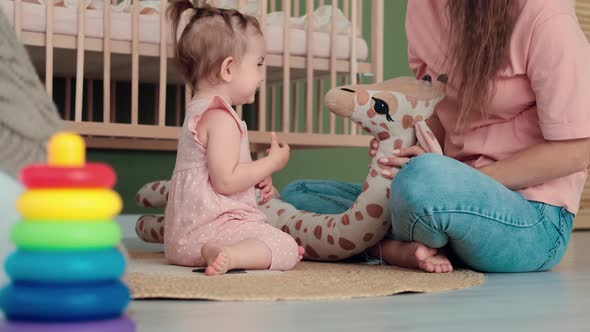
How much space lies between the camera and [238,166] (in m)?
1.46

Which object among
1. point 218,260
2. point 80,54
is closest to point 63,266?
point 218,260

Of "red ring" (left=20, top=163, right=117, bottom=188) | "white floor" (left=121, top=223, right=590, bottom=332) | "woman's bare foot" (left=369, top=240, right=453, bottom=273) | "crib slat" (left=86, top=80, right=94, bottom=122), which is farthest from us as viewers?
"crib slat" (left=86, top=80, right=94, bottom=122)

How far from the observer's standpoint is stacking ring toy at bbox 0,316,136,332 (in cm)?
48

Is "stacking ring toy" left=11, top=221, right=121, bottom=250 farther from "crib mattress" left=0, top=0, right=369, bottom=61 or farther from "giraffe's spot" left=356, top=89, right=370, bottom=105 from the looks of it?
"crib mattress" left=0, top=0, right=369, bottom=61

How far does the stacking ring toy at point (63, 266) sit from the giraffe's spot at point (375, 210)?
1.06 m

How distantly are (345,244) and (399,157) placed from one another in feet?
0.64

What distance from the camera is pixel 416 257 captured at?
4.77 ft

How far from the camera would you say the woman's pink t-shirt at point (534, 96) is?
1.39m

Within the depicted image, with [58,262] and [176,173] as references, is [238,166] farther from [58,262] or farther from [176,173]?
[58,262]

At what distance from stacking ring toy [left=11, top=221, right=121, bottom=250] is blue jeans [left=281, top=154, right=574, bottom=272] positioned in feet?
3.08

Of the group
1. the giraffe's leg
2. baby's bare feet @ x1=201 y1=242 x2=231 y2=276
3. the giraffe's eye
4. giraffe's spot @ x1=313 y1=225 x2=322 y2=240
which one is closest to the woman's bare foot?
giraffe's spot @ x1=313 y1=225 x2=322 y2=240

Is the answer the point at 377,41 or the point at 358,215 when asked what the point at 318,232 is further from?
the point at 377,41

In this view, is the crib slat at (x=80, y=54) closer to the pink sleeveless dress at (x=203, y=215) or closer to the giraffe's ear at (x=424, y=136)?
the pink sleeveless dress at (x=203, y=215)

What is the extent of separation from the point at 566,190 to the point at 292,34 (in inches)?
41.9
